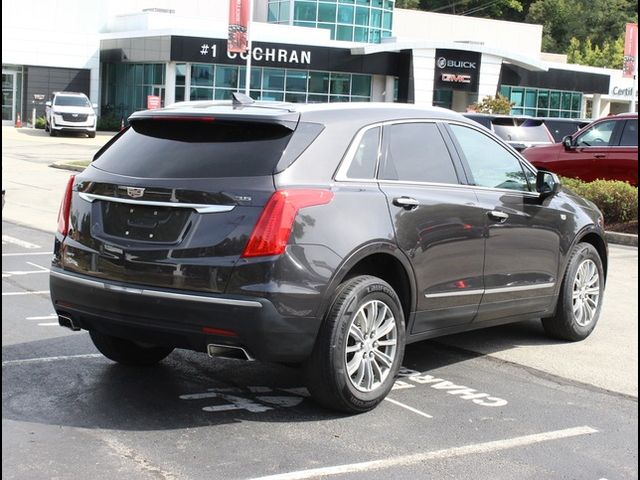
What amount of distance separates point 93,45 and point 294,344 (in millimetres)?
51386

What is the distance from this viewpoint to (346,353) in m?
5.41

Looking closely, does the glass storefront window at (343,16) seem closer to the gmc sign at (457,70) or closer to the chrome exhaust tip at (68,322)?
the gmc sign at (457,70)

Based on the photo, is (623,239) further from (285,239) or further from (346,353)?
(285,239)

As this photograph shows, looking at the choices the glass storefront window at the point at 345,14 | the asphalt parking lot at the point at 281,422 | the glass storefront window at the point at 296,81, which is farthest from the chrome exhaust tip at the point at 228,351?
the glass storefront window at the point at 345,14

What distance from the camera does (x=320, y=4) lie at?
186 ft

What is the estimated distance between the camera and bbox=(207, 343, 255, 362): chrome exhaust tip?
5113 millimetres

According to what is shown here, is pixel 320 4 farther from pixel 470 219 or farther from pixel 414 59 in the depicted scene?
pixel 470 219

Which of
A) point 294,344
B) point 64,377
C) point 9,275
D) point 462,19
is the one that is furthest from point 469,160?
point 462,19

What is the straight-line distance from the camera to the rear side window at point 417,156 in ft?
19.7

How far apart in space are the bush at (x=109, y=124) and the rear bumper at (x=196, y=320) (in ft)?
158

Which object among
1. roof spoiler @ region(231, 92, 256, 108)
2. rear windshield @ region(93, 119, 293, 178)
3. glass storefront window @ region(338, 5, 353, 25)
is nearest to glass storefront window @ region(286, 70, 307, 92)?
glass storefront window @ region(338, 5, 353, 25)

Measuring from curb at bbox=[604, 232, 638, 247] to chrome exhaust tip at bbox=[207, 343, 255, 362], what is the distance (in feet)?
33.8

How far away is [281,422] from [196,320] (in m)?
0.78

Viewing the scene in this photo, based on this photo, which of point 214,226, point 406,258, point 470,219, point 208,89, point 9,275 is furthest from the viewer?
point 208,89
